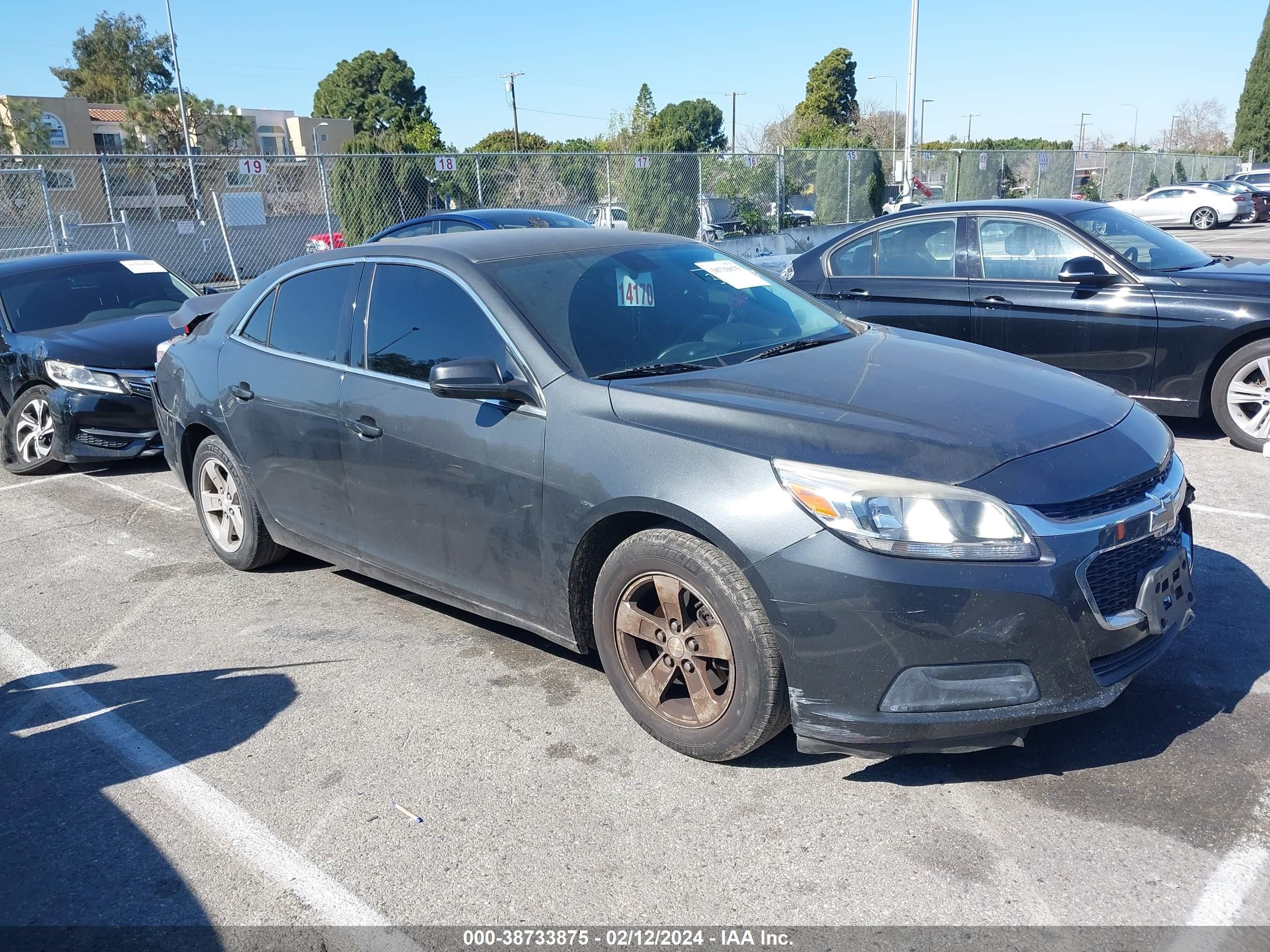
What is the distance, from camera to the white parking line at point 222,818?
2764 millimetres

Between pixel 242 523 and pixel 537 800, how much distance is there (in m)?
2.84

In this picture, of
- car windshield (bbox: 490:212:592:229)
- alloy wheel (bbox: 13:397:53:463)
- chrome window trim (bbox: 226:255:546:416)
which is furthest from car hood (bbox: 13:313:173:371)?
car windshield (bbox: 490:212:592:229)

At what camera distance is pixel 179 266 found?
22438mm

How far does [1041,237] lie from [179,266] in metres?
20.1

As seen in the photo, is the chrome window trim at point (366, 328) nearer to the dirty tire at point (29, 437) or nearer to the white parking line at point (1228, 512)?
the white parking line at point (1228, 512)

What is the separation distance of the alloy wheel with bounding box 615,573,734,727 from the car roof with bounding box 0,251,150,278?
7.60 m

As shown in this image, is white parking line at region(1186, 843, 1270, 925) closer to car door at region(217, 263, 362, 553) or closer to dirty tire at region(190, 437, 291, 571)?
car door at region(217, 263, 362, 553)

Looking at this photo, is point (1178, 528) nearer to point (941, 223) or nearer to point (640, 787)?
point (640, 787)

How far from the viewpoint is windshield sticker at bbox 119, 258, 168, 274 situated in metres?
9.16

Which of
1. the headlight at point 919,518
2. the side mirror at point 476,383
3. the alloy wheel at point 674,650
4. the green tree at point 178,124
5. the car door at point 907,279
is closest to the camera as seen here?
the headlight at point 919,518

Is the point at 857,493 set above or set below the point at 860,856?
above

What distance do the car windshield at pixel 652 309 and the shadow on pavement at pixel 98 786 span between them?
5.96ft

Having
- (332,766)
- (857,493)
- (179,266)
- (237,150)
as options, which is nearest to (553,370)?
(857,493)

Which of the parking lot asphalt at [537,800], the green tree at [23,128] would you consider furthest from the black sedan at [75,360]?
the green tree at [23,128]
